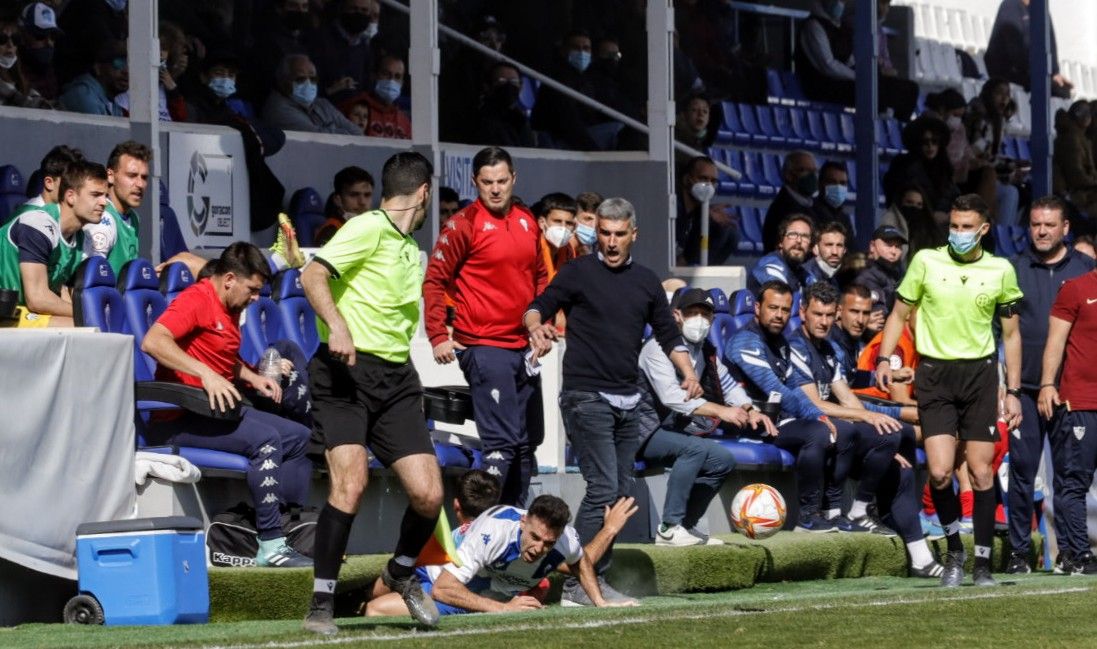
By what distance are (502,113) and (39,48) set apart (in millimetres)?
3733

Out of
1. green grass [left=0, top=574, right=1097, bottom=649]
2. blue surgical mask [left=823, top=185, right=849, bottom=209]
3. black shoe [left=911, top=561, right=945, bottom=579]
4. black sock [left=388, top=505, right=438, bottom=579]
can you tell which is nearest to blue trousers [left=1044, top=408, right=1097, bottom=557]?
black shoe [left=911, top=561, right=945, bottom=579]

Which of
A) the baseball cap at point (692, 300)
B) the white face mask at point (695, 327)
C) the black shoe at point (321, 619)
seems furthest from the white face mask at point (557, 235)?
the black shoe at point (321, 619)

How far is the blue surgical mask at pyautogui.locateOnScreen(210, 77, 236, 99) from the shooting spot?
12859mm

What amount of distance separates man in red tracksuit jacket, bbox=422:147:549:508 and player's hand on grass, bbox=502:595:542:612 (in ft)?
2.11

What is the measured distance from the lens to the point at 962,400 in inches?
387

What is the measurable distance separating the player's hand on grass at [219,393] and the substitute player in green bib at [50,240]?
2.41ft

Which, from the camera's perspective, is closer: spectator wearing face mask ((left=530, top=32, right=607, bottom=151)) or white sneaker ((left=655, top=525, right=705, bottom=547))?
white sneaker ((left=655, top=525, right=705, bottom=547))

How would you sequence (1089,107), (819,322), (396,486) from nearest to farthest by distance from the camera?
(396,486)
(819,322)
(1089,107)

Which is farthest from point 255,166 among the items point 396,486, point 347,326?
point 347,326

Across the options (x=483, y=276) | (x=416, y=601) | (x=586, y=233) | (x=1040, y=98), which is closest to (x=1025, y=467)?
(x=586, y=233)

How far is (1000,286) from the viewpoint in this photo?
32.6 feet

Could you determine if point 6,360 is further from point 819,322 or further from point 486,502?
point 819,322

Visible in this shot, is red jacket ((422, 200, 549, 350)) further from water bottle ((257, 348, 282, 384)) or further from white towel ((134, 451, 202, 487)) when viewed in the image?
white towel ((134, 451, 202, 487))

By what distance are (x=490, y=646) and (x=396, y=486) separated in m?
2.94
